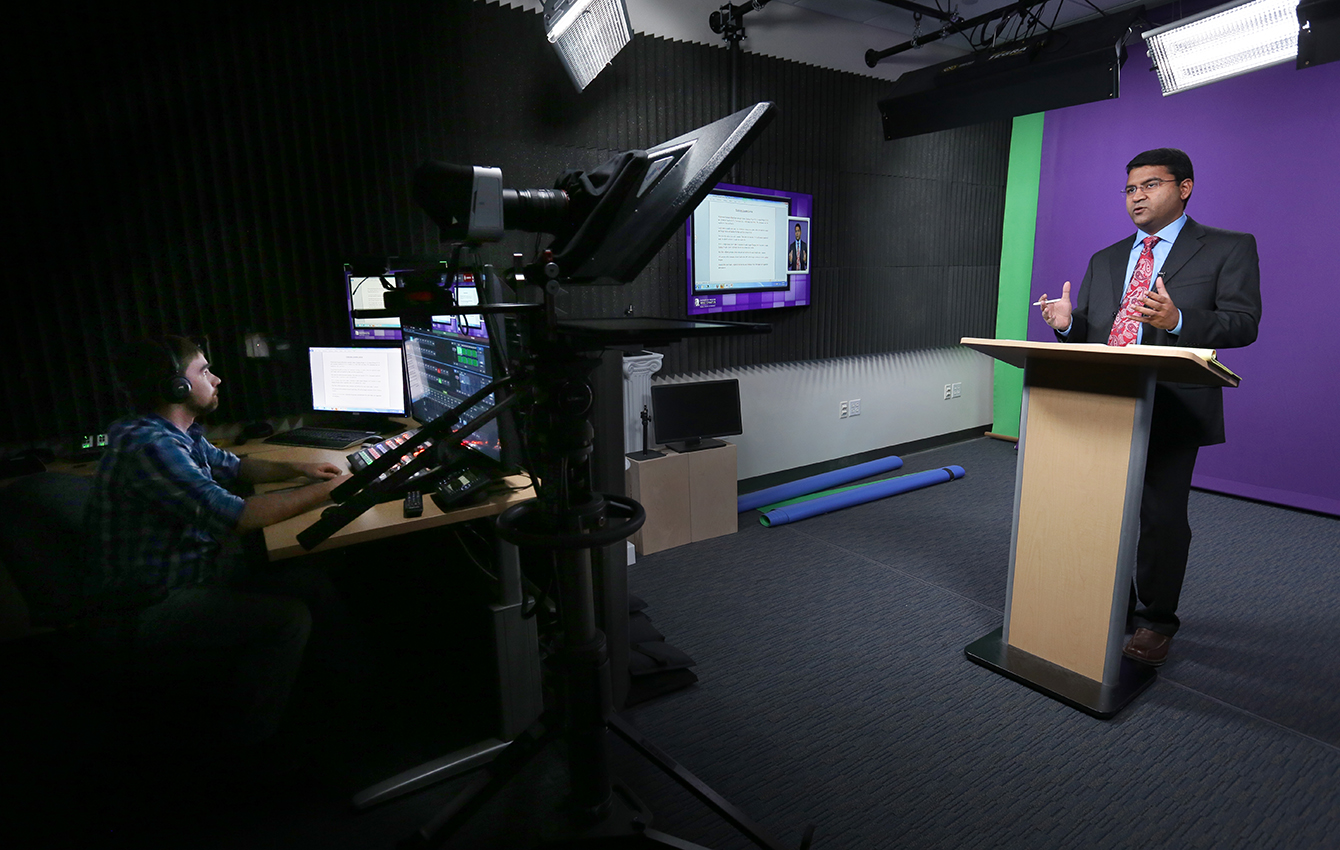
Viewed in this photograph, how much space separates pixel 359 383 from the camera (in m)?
2.58

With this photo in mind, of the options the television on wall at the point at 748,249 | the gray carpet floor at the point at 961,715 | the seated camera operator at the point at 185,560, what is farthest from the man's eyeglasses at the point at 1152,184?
the seated camera operator at the point at 185,560

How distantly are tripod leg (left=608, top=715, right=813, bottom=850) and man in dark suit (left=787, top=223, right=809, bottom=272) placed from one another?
326cm

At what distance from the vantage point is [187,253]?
2482mm

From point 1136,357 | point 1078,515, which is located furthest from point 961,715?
point 1136,357

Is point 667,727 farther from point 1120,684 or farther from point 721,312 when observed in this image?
point 721,312

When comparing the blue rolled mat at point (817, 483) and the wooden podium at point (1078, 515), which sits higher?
the wooden podium at point (1078, 515)

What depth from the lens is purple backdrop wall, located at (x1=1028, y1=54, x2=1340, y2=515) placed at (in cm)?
360

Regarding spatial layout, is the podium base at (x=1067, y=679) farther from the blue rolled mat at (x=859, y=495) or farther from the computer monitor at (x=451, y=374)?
the computer monitor at (x=451, y=374)

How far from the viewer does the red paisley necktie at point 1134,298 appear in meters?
2.28

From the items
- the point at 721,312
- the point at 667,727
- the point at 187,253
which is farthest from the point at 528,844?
the point at 721,312

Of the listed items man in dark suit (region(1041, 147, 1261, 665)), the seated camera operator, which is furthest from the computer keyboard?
man in dark suit (region(1041, 147, 1261, 665))

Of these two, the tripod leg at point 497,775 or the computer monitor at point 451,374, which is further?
the computer monitor at point 451,374

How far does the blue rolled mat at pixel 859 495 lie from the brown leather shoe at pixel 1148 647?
1.69 m

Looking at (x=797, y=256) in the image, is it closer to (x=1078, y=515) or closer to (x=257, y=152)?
(x=1078, y=515)
